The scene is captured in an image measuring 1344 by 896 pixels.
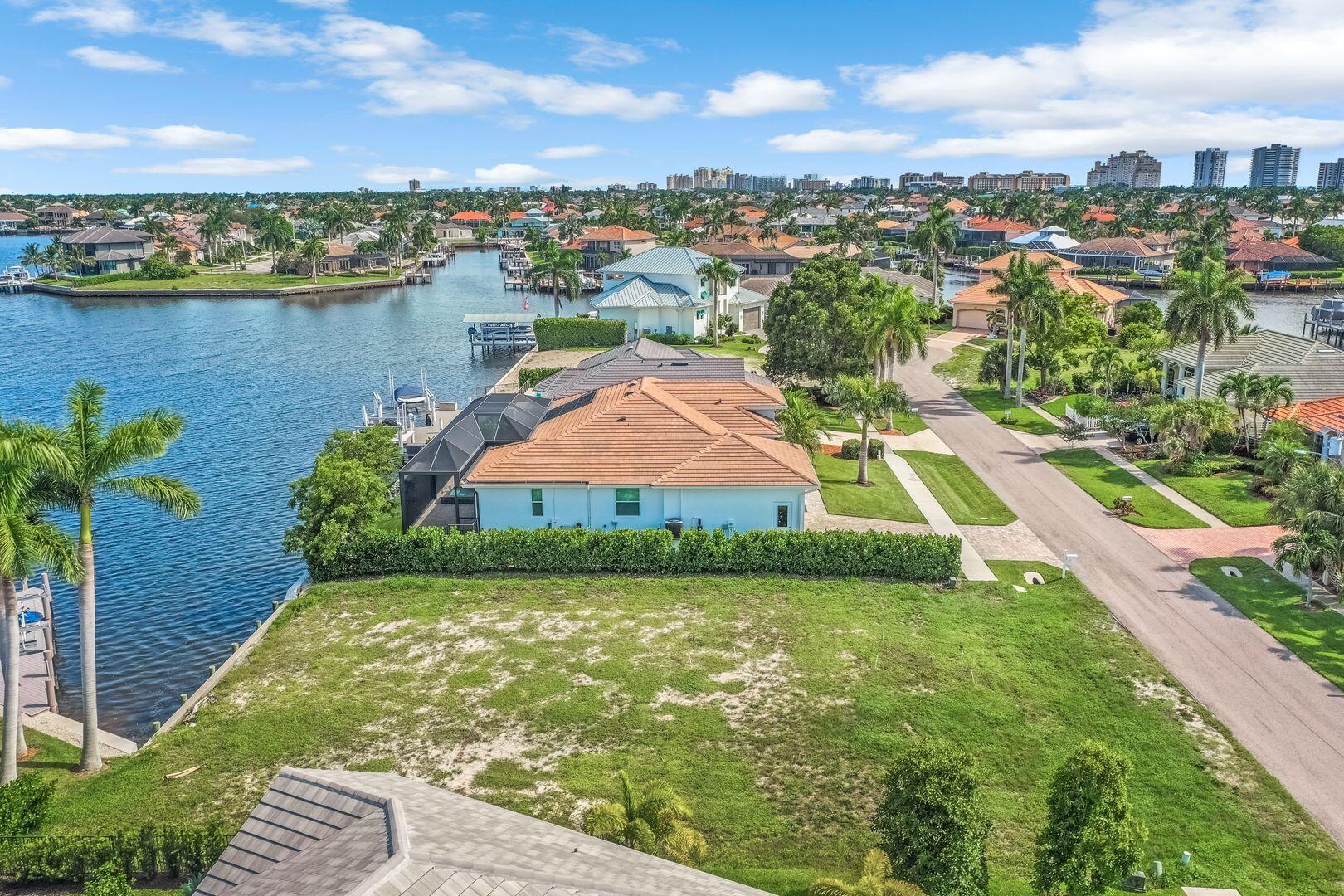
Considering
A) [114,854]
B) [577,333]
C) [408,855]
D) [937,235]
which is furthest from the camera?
[937,235]

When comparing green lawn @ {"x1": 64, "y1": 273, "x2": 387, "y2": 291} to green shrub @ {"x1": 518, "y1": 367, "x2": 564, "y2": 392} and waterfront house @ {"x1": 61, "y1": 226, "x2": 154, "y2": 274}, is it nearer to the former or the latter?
waterfront house @ {"x1": 61, "y1": 226, "x2": 154, "y2": 274}

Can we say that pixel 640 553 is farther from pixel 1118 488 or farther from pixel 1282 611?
pixel 1118 488

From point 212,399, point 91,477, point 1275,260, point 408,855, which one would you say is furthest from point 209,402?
point 1275,260

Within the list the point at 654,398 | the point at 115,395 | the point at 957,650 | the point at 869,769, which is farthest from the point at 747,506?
the point at 115,395

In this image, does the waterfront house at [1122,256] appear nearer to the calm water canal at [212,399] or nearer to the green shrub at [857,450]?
the calm water canal at [212,399]

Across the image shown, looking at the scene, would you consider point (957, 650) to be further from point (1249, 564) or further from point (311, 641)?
point (311, 641)

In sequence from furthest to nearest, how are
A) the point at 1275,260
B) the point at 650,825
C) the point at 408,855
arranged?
the point at 1275,260, the point at 650,825, the point at 408,855
